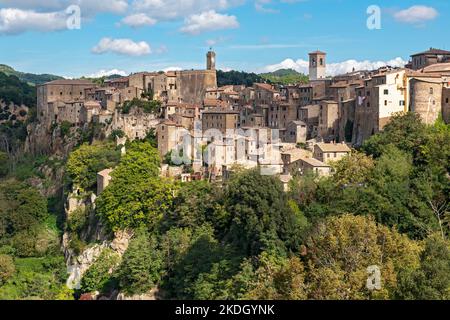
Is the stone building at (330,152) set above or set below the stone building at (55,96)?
below

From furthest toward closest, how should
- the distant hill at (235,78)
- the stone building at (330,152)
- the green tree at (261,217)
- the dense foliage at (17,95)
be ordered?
1. the distant hill at (235,78)
2. the dense foliage at (17,95)
3. the stone building at (330,152)
4. the green tree at (261,217)

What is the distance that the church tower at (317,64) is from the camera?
5938 centimetres

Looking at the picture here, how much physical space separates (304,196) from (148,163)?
11.3m

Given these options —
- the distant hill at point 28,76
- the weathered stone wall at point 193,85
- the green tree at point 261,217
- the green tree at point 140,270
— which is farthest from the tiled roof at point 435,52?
the distant hill at point 28,76

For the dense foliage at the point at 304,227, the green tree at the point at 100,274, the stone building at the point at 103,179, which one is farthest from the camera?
the stone building at the point at 103,179

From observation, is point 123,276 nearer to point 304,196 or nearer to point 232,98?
point 304,196

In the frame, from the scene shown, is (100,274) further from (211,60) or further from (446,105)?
(211,60)

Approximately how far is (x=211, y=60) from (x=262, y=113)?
16024mm

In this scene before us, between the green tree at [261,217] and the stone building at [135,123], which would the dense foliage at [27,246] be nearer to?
the stone building at [135,123]

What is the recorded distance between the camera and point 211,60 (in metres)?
64.4

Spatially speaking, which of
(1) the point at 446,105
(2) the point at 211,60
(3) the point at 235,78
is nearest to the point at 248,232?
(1) the point at 446,105

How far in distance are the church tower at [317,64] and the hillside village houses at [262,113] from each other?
0.09 m

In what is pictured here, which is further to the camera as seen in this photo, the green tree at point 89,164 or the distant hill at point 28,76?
the distant hill at point 28,76

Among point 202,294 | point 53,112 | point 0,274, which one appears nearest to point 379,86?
point 202,294
